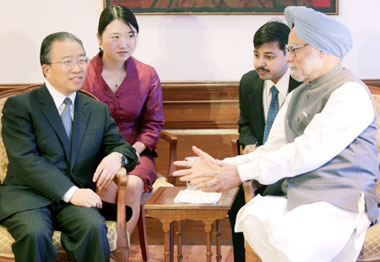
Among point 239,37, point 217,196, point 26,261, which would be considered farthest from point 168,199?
point 239,37

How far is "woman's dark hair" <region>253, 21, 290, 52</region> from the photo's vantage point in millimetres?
4145

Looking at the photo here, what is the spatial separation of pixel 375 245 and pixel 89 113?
1790 mm

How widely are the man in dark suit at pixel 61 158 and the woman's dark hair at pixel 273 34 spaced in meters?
1.09

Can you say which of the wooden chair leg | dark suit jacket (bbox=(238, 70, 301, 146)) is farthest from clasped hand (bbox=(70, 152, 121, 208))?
dark suit jacket (bbox=(238, 70, 301, 146))

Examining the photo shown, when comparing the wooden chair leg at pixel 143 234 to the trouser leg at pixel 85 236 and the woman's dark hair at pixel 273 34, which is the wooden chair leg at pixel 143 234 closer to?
the trouser leg at pixel 85 236

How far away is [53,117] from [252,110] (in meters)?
1.38

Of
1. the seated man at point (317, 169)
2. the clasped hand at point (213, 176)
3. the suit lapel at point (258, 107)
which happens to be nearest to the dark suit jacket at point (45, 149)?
the clasped hand at point (213, 176)

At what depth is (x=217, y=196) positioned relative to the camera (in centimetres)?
377

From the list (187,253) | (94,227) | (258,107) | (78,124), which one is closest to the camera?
(94,227)

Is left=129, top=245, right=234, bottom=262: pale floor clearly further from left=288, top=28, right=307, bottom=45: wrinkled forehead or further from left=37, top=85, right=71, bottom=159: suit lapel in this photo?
left=288, top=28, right=307, bottom=45: wrinkled forehead

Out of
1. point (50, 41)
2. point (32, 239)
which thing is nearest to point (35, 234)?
point (32, 239)

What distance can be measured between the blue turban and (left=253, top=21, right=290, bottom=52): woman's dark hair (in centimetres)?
74

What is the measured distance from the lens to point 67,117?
3.83 m

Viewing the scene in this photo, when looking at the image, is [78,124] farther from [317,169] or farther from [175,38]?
[175,38]
